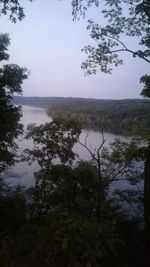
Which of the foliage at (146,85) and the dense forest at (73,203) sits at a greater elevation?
the foliage at (146,85)

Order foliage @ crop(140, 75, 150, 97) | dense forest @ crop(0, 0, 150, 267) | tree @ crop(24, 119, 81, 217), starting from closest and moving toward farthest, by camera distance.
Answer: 1. dense forest @ crop(0, 0, 150, 267)
2. foliage @ crop(140, 75, 150, 97)
3. tree @ crop(24, 119, 81, 217)

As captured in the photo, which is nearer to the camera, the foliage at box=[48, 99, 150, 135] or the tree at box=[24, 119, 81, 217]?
the foliage at box=[48, 99, 150, 135]

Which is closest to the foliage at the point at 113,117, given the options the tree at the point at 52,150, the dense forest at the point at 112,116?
the dense forest at the point at 112,116

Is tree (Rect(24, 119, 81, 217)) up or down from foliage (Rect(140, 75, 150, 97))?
down

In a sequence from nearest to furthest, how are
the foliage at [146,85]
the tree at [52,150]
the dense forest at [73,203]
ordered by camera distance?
the dense forest at [73,203], the foliage at [146,85], the tree at [52,150]

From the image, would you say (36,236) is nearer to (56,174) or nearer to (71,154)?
(56,174)

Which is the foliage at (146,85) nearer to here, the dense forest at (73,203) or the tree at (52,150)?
the dense forest at (73,203)

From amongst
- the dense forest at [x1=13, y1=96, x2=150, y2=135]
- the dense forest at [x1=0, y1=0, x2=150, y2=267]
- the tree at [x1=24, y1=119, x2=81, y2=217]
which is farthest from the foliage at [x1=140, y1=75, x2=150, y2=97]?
Result: the tree at [x1=24, y1=119, x2=81, y2=217]

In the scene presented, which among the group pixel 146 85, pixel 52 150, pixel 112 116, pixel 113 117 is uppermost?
pixel 146 85

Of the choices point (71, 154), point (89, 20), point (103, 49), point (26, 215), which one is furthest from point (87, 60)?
point (26, 215)

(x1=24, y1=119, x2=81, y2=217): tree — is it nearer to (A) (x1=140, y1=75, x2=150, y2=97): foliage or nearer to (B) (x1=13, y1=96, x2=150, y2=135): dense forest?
(B) (x1=13, y1=96, x2=150, y2=135): dense forest

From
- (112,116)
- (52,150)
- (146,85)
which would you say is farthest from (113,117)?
(146,85)

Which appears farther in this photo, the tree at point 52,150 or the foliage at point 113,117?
the tree at point 52,150

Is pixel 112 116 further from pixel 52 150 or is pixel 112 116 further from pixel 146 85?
pixel 146 85
